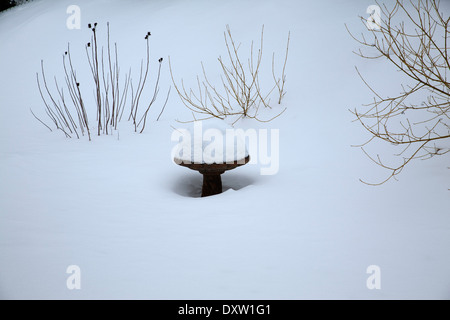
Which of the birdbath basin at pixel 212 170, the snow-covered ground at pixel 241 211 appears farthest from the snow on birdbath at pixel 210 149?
the snow-covered ground at pixel 241 211

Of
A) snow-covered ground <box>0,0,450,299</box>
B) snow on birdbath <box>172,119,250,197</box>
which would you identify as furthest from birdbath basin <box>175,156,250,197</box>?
snow-covered ground <box>0,0,450,299</box>

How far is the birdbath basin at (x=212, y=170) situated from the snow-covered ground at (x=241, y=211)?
0.16 metres

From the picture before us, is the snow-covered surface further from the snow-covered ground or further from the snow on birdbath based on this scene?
the snow-covered ground

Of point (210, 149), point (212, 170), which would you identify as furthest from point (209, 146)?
point (212, 170)

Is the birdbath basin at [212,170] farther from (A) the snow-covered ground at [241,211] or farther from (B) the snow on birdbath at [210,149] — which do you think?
(A) the snow-covered ground at [241,211]

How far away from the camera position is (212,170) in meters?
3.11

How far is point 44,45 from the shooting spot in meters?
7.90

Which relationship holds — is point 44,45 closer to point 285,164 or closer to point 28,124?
point 28,124

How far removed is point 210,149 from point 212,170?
0.19m

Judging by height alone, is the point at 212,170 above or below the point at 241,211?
above

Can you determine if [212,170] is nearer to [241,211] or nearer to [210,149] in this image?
[210,149]

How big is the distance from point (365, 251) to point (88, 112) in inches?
164

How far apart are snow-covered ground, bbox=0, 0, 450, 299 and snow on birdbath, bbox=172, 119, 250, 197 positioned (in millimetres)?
262
